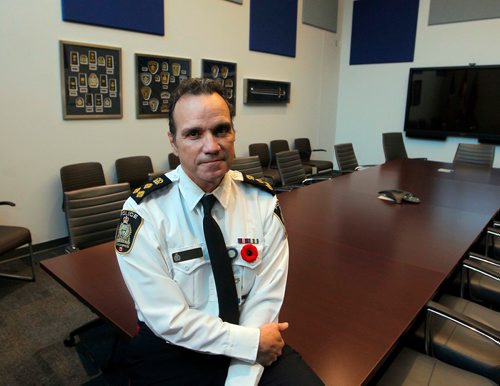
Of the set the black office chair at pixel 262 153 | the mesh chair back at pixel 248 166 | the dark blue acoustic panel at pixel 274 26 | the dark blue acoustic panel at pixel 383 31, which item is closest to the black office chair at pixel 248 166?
the mesh chair back at pixel 248 166

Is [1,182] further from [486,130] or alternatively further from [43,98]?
[486,130]

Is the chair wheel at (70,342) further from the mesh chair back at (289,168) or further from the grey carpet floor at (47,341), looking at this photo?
the mesh chair back at (289,168)

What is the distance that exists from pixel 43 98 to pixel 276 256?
9.94ft

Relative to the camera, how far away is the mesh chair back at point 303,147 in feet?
20.2

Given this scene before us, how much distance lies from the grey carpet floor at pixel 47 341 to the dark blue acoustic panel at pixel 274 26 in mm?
4110

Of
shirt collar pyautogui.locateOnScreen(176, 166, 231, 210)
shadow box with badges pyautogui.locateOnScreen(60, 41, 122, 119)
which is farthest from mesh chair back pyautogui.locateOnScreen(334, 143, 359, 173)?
shirt collar pyautogui.locateOnScreen(176, 166, 231, 210)

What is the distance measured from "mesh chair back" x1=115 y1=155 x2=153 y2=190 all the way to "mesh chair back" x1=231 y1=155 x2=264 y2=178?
3.80 feet

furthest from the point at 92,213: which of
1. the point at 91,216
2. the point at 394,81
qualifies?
the point at 394,81

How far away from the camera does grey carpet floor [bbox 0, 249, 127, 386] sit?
6.46 feet

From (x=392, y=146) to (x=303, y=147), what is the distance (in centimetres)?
139

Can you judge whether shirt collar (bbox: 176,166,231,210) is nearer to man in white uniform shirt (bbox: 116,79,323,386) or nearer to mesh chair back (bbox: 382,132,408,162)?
man in white uniform shirt (bbox: 116,79,323,386)

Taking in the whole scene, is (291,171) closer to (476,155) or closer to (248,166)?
(248,166)

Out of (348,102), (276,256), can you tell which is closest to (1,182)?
(276,256)

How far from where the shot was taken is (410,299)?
1452 mm
